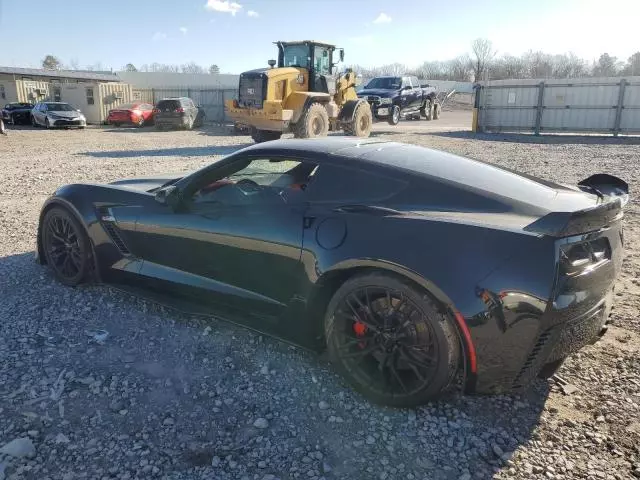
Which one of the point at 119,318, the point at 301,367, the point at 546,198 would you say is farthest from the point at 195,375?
the point at 546,198

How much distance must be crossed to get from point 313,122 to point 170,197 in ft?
39.3

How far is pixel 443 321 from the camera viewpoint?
8.31 ft

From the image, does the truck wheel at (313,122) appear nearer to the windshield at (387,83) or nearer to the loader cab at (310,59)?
the loader cab at (310,59)

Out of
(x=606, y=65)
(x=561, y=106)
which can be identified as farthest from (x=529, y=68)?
(x=561, y=106)

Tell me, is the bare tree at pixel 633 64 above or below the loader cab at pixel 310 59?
above

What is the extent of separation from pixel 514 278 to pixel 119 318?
285 cm

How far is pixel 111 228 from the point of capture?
394 cm

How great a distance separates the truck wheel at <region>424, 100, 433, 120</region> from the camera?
1114 inches

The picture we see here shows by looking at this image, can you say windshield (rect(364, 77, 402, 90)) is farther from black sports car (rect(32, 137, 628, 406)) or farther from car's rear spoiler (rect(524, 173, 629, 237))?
car's rear spoiler (rect(524, 173, 629, 237))

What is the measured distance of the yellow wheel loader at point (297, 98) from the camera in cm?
1447

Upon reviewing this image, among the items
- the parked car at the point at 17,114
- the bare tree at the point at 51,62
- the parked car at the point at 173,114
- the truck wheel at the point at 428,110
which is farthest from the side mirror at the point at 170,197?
the bare tree at the point at 51,62

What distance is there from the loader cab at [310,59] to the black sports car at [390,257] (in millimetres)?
12815

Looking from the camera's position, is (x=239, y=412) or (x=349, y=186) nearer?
(x=239, y=412)

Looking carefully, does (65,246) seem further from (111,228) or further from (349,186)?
(349,186)
